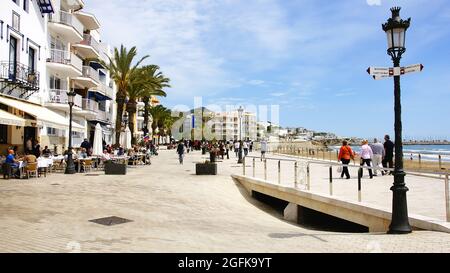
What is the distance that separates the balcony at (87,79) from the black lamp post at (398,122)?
33.4 meters

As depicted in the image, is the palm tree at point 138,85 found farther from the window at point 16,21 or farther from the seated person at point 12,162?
the seated person at point 12,162

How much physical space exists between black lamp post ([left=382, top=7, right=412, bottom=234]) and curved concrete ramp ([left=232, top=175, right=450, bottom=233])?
18.9 inches

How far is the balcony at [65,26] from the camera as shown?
30005mm

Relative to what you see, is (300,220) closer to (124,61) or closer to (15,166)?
(15,166)

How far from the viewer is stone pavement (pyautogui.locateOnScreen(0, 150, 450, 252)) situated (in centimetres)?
608

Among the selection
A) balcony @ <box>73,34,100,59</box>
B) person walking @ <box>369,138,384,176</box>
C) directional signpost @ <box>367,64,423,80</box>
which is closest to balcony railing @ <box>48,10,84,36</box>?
balcony @ <box>73,34,100,59</box>

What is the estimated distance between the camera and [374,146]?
55.4 feet

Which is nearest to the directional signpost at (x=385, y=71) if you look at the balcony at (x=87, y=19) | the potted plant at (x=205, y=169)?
the potted plant at (x=205, y=169)

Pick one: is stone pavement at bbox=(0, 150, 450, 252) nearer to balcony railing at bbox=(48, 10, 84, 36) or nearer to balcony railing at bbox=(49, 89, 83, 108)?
balcony railing at bbox=(49, 89, 83, 108)

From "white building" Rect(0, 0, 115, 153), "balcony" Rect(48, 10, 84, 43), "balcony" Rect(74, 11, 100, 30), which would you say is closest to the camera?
"white building" Rect(0, 0, 115, 153)

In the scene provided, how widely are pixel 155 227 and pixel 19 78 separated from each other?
63.5 ft
